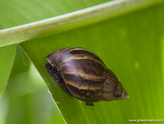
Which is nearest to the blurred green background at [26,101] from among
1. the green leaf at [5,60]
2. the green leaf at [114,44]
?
the green leaf at [5,60]

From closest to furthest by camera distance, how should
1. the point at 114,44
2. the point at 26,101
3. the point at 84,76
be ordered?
the point at 84,76, the point at 114,44, the point at 26,101

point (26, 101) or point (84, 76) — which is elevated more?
point (84, 76)

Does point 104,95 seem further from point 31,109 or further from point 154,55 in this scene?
point 31,109

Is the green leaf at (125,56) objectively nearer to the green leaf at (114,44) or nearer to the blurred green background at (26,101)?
the green leaf at (114,44)

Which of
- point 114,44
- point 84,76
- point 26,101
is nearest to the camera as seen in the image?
point 84,76

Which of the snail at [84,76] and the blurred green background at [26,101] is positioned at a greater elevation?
the snail at [84,76]

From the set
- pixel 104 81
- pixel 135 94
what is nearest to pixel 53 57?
pixel 104 81

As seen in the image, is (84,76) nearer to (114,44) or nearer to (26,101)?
(114,44)

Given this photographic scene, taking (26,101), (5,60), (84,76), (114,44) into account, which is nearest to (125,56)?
(114,44)
